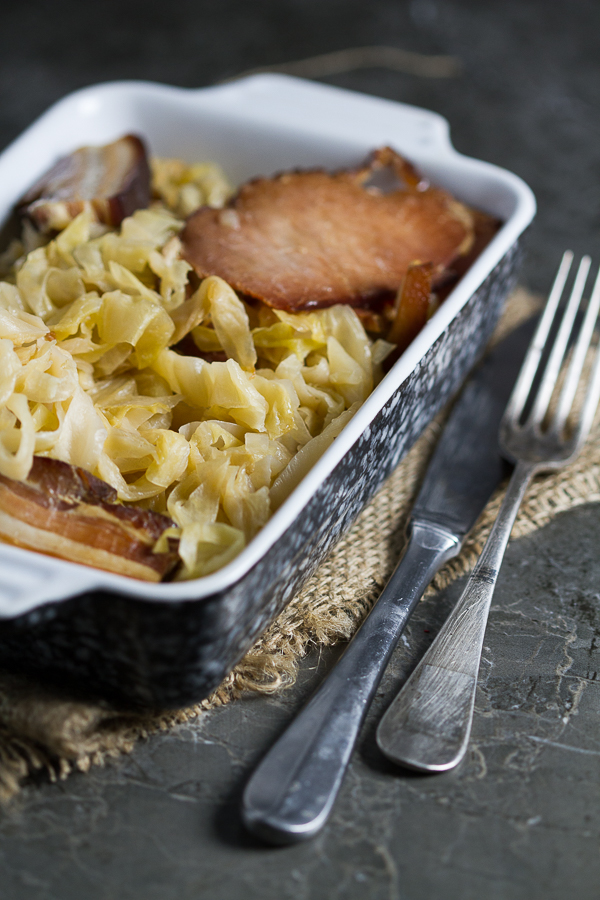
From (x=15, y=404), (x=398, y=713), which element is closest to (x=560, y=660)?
(x=398, y=713)

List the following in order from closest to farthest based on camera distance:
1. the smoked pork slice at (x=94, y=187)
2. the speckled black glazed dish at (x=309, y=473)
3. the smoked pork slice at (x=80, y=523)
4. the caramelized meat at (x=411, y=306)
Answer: the speckled black glazed dish at (x=309, y=473) < the smoked pork slice at (x=80, y=523) < the caramelized meat at (x=411, y=306) < the smoked pork slice at (x=94, y=187)

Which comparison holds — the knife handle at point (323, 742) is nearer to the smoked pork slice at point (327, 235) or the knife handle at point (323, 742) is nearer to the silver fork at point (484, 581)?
the silver fork at point (484, 581)

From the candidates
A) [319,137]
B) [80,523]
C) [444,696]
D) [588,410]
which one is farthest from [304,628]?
[319,137]

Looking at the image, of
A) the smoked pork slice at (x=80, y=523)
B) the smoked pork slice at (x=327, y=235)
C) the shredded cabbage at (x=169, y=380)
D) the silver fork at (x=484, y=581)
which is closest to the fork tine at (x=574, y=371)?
the silver fork at (x=484, y=581)

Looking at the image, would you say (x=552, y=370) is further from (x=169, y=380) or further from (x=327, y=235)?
(x=169, y=380)

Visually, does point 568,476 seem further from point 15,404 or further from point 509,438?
point 15,404

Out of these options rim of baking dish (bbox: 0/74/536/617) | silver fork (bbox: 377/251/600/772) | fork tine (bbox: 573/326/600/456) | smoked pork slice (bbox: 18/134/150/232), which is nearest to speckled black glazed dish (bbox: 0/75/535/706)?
rim of baking dish (bbox: 0/74/536/617)

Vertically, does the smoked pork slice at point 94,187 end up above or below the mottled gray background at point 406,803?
above
